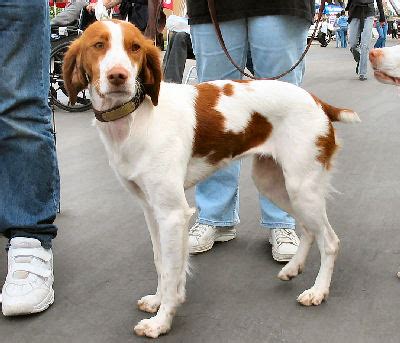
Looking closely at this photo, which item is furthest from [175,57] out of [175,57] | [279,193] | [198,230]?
[279,193]

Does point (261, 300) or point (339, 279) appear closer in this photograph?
point (261, 300)

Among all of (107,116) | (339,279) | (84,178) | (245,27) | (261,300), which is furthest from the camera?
(84,178)

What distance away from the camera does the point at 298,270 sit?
2689 mm

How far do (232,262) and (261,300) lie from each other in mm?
431

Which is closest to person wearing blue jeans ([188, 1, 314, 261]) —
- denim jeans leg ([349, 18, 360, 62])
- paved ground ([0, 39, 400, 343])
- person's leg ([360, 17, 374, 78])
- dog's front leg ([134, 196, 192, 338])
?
paved ground ([0, 39, 400, 343])

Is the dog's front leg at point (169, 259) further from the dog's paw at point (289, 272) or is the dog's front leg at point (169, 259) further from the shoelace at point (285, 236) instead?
the shoelace at point (285, 236)

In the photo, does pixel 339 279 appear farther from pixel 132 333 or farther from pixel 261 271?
pixel 132 333

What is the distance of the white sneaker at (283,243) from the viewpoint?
2871mm

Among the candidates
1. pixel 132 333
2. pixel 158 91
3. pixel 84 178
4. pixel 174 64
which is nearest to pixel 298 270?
pixel 132 333

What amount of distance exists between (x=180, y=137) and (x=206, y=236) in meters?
0.94

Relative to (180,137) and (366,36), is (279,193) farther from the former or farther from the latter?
(366,36)

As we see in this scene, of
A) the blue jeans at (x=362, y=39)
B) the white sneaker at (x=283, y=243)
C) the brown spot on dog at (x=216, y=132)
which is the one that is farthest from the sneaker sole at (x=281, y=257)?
the blue jeans at (x=362, y=39)

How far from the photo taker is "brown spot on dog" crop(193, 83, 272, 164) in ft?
7.68

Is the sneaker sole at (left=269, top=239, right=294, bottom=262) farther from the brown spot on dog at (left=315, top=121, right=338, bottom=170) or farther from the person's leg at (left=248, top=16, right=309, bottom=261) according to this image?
the brown spot on dog at (left=315, top=121, right=338, bottom=170)
